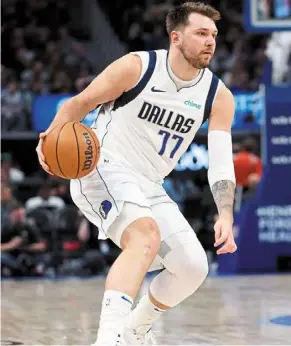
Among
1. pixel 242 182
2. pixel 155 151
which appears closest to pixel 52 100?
pixel 242 182

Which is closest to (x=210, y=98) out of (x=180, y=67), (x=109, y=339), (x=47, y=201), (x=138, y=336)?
(x=180, y=67)

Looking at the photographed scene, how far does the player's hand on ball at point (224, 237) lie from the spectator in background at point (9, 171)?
8977 mm

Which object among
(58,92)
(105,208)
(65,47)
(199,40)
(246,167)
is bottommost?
(246,167)

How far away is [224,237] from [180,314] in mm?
3011

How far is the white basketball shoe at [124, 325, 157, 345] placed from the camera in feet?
19.0

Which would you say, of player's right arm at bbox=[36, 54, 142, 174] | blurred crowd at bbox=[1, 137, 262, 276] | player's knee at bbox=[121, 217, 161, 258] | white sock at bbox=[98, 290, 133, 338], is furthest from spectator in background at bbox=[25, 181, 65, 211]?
white sock at bbox=[98, 290, 133, 338]

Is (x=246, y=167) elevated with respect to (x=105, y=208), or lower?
lower

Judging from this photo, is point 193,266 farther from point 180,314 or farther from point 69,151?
point 180,314

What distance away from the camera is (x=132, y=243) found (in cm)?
A: 502

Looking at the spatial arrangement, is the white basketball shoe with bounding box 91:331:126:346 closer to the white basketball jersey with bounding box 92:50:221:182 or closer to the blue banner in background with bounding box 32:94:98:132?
the white basketball jersey with bounding box 92:50:221:182

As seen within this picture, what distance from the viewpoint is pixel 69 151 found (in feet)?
16.5

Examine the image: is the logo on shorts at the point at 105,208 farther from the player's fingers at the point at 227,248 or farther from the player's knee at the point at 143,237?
the player's fingers at the point at 227,248

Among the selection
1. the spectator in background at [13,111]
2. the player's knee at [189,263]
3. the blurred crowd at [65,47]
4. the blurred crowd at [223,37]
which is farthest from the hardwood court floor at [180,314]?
the blurred crowd at [223,37]

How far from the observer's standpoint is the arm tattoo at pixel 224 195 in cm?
538
